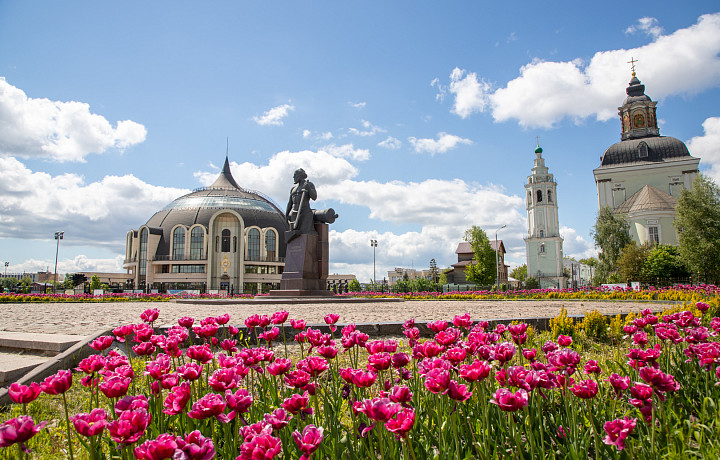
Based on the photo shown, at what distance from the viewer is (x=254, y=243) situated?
7475 cm

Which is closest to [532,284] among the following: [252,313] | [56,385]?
[252,313]

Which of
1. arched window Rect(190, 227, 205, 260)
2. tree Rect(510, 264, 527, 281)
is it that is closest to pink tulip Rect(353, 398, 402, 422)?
arched window Rect(190, 227, 205, 260)

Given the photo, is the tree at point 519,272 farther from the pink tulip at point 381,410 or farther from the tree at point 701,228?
the pink tulip at point 381,410

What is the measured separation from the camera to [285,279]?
61.4ft

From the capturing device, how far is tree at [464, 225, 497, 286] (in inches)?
2013

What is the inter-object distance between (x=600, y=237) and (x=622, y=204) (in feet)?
53.3

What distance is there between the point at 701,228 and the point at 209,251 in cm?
6371

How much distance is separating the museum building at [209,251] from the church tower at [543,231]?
41.4 meters

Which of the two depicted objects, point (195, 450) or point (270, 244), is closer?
point (195, 450)

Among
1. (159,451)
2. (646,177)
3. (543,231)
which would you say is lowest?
(159,451)

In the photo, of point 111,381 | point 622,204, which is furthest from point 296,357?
point 622,204

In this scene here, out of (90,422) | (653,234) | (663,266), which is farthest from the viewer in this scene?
(653,234)

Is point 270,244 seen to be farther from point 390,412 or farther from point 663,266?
point 390,412

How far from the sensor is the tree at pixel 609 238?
154 ft
